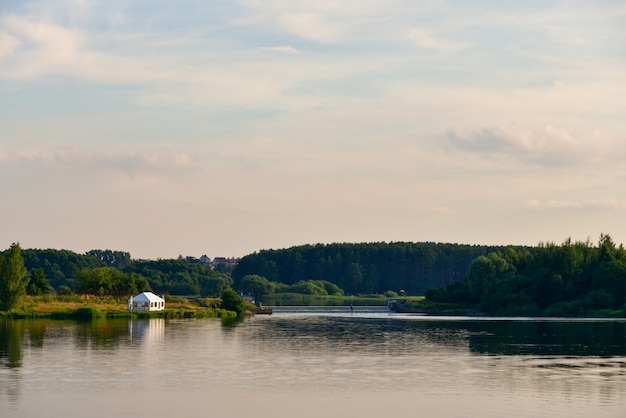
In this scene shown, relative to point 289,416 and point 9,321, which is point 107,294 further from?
point 289,416

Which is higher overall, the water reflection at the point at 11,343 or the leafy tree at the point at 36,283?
the leafy tree at the point at 36,283

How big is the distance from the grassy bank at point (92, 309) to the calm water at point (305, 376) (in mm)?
36853

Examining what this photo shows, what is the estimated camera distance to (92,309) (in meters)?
127

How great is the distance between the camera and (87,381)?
4872cm

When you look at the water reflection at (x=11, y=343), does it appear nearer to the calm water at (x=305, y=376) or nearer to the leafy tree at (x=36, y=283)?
the calm water at (x=305, y=376)

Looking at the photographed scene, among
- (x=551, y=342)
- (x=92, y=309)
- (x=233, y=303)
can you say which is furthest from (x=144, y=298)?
(x=551, y=342)

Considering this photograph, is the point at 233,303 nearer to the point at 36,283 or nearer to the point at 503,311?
the point at 36,283

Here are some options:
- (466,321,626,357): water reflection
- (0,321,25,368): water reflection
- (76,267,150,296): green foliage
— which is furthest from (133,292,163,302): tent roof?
(466,321,626,357): water reflection

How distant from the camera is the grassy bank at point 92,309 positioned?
12488 cm

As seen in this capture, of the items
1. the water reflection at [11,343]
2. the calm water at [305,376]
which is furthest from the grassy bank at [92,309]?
the calm water at [305,376]

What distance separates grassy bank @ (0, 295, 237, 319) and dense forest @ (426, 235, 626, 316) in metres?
51.3

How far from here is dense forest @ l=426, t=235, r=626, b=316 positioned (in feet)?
542

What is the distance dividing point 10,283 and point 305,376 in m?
77.7

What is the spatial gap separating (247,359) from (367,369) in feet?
31.9
